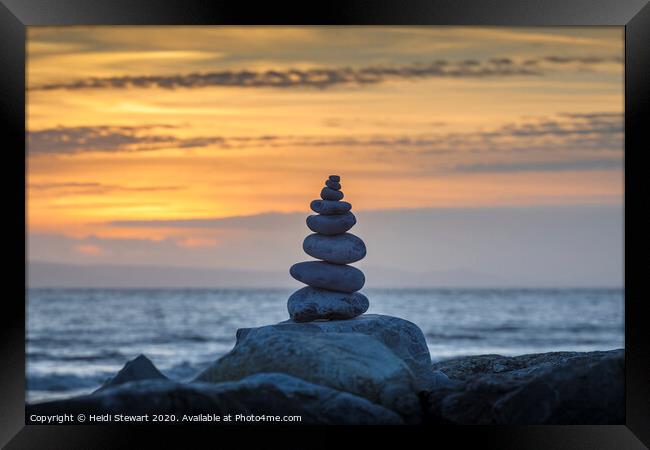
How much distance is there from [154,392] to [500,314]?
3617 cm

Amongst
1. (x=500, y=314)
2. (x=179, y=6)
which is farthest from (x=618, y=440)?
(x=500, y=314)

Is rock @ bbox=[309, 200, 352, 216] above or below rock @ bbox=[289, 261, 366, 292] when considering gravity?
above

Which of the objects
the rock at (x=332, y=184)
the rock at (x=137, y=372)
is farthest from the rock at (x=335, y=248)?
the rock at (x=137, y=372)

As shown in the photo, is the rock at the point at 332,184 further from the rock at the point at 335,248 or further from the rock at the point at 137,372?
the rock at the point at 137,372

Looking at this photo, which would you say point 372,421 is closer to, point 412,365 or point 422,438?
point 422,438

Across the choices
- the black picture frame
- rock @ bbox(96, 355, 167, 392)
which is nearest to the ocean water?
rock @ bbox(96, 355, 167, 392)

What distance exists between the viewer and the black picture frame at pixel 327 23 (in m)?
8.41

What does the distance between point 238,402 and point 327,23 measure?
3.69 m

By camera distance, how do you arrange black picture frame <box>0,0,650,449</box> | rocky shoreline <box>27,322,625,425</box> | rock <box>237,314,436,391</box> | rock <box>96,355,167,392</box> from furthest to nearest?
rock <box>237,314,436,391</box> < rock <box>96,355,167,392</box> < rocky shoreline <box>27,322,625,425</box> < black picture frame <box>0,0,650,449</box>

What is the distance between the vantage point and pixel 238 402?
920 centimetres

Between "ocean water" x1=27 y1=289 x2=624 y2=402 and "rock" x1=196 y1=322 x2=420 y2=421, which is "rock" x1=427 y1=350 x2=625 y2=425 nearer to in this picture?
"rock" x1=196 y1=322 x2=420 y2=421

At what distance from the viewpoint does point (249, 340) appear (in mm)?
11070

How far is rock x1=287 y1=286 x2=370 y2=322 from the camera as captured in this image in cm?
1226

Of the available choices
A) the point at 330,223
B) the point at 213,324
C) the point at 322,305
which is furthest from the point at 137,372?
the point at 213,324
